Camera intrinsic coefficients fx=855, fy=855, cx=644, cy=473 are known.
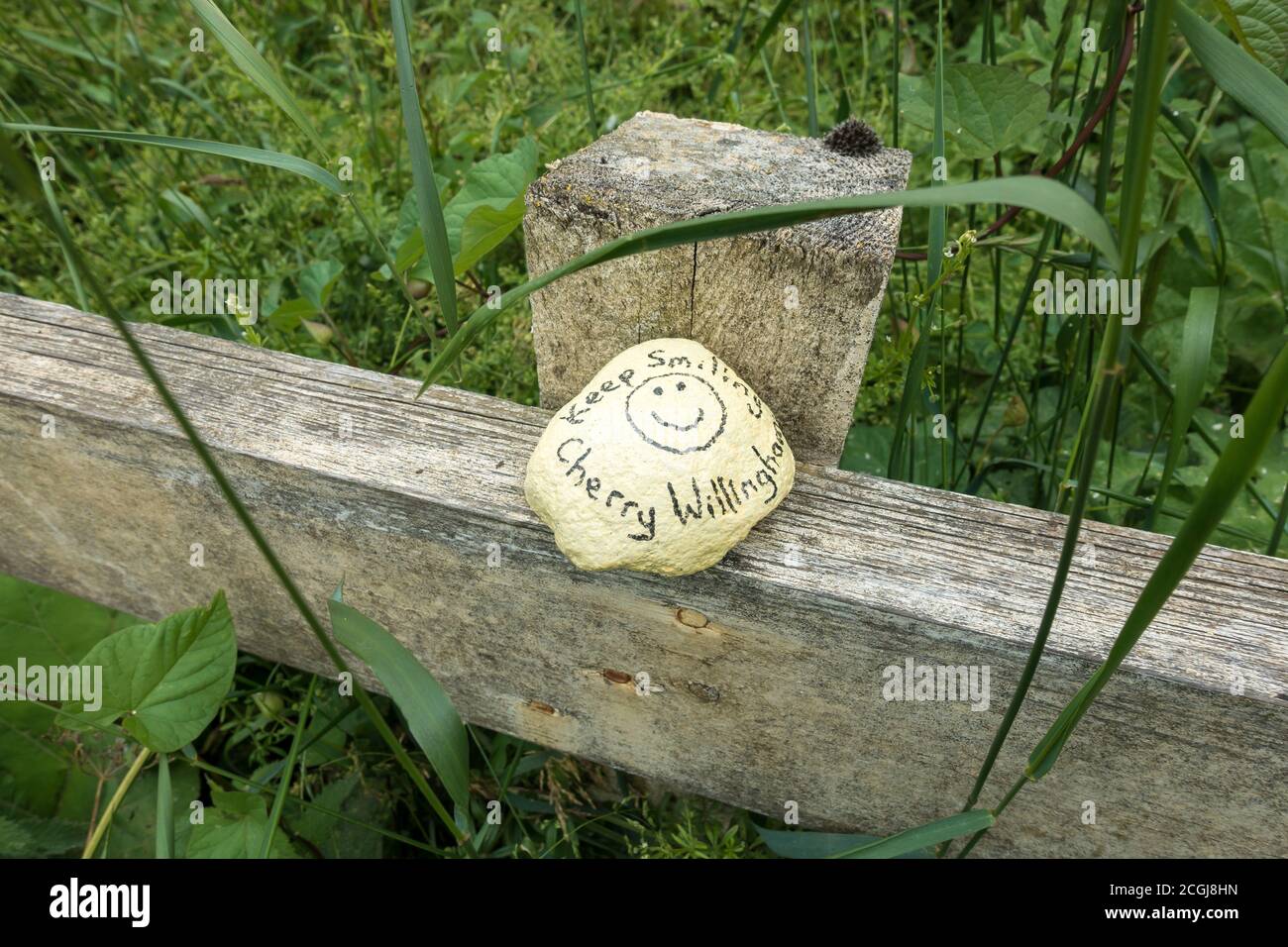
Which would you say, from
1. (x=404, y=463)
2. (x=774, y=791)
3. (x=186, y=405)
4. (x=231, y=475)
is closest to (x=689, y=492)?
(x=404, y=463)

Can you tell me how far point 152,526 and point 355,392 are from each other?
0.40m

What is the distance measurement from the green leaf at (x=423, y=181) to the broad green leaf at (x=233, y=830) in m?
0.79

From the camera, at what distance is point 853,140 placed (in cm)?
119

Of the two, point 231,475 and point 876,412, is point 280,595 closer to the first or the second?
point 231,475

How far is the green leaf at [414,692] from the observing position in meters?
0.96

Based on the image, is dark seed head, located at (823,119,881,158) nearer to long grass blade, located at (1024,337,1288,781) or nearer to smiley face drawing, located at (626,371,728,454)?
smiley face drawing, located at (626,371,728,454)

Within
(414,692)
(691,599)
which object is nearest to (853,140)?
(691,599)

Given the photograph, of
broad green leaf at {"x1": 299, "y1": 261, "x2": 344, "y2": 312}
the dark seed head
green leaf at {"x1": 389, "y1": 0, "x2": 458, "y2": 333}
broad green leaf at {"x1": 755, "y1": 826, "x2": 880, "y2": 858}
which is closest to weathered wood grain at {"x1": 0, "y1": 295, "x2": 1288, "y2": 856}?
broad green leaf at {"x1": 755, "y1": 826, "x2": 880, "y2": 858}

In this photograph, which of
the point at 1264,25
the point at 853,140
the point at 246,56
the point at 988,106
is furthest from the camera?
the point at 988,106

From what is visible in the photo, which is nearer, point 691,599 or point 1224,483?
point 1224,483

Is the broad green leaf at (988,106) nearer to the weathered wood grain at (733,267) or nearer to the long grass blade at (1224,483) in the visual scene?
the weathered wood grain at (733,267)

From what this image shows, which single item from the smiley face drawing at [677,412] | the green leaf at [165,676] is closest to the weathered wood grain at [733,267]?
the smiley face drawing at [677,412]

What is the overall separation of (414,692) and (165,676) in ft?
1.32

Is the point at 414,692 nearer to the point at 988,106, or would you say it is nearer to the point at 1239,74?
the point at 1239,74
